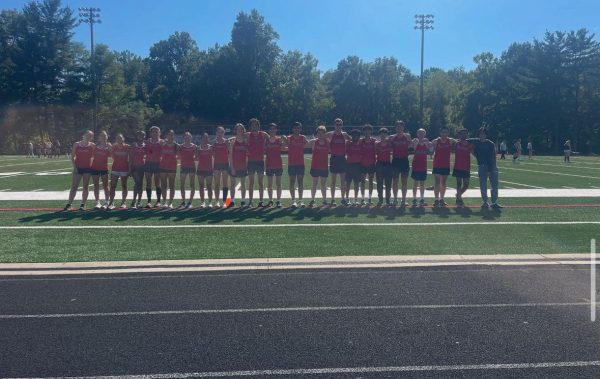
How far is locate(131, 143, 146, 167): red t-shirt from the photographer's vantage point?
1202 cm

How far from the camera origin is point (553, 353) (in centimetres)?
438

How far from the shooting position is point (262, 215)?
36.4 ft

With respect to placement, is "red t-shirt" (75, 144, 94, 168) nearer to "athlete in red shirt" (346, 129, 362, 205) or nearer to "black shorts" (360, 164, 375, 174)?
"athlete in red shirt" (346, 129, 362, 205)

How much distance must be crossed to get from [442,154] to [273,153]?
388cm

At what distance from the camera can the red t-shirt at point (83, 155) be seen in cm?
1163

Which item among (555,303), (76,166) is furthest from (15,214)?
(555,303)

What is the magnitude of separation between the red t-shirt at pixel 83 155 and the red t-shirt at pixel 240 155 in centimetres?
314

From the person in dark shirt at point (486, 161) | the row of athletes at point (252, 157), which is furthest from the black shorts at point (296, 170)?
the person in dark shirt at point (486, 161)

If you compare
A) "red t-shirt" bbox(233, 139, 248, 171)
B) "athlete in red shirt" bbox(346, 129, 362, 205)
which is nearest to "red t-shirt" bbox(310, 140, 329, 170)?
"athlete in red shirt" bbox(346, 129, 362, 205)

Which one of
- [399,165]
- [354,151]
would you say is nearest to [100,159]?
[354,151]

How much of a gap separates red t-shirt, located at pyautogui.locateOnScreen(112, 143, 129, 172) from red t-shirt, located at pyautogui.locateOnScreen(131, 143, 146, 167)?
131 mm

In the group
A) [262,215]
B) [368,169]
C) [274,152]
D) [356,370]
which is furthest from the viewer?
[368,169]

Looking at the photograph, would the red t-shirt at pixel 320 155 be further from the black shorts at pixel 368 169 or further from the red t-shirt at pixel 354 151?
the black shorts at pixel 368 169

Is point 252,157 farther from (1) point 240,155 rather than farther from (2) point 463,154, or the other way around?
(2) point 463,154
